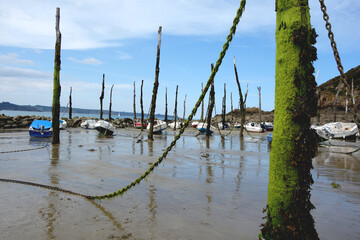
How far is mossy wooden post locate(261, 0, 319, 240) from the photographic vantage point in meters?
2.95

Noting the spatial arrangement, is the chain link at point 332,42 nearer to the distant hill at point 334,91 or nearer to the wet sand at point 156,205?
the wet sand at point 156,205

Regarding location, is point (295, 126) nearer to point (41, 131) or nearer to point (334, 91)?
point (41, 131)

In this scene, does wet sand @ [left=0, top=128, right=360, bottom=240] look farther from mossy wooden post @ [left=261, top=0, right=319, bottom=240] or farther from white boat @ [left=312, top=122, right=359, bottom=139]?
white boat @ [left=312, top=122, right=359, bottom=139]

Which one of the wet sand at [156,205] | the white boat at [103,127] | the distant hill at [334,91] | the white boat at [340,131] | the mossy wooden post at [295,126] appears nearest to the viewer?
the mossy wooden post at [295,126]

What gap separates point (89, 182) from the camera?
7.26m

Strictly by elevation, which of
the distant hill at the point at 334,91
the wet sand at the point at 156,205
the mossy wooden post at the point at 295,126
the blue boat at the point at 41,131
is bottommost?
the wet sand at the point at 156,205

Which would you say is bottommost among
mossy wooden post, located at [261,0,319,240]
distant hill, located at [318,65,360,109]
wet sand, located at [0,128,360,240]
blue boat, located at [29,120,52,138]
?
wet sand, located at [0,128,360,240]

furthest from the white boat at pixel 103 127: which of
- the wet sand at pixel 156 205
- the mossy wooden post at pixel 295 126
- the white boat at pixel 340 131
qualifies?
the mossy wooden post at pixel 295 126

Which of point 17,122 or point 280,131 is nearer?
point 280,131

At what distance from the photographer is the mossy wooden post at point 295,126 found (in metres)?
2.95

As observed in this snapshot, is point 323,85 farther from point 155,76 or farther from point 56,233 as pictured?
point 56,233

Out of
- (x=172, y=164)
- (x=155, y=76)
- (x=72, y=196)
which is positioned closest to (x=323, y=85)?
(x=155, y=76)

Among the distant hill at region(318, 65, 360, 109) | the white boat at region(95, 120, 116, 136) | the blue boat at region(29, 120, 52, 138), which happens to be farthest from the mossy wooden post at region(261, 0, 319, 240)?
the distant hill at region(318, 65, 360, 109)

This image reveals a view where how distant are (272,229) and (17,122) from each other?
43.7m
